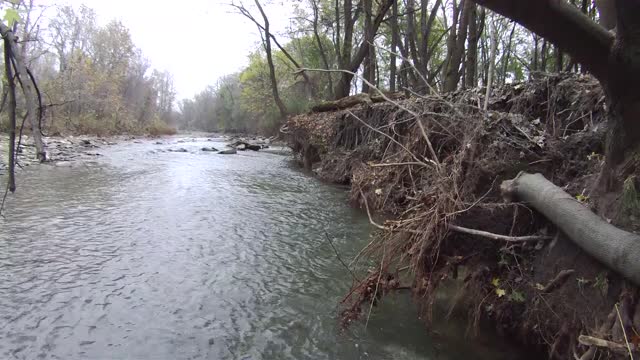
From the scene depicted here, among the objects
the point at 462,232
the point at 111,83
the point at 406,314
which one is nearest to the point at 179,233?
the point at 406,314

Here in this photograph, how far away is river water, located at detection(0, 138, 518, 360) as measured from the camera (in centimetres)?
341

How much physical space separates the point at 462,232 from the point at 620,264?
141 cm

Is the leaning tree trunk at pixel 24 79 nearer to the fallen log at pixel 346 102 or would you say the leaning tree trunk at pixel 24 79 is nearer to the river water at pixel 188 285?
the river water at pixel 188 285

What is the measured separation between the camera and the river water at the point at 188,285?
11.2 ft

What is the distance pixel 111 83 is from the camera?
37.5 meters

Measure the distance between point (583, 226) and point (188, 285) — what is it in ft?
12.5

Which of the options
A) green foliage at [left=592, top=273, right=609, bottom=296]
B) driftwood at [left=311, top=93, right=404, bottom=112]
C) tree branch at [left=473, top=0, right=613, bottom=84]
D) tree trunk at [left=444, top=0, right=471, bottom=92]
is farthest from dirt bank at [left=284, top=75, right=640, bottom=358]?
tree trunk at [left=444, top=0, right=471, bottom=92]

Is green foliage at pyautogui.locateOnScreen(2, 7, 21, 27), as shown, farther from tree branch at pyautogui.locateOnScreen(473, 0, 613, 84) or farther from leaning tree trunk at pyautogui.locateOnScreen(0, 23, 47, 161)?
tree branch at pyautogui.locateOnScreen(473, 0, 613, 84)

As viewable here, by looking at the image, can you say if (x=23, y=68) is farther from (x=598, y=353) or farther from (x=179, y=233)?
(x=179, y=233)

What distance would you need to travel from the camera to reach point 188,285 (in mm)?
4574

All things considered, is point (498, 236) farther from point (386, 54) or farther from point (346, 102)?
point (386, 54)

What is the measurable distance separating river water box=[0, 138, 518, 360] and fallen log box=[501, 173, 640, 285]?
124 cm

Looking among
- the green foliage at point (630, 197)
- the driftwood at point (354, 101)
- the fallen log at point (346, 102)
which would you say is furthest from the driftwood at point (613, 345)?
the fallen log at point (346, 102)

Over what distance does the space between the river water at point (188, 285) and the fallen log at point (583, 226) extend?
4.07ft
